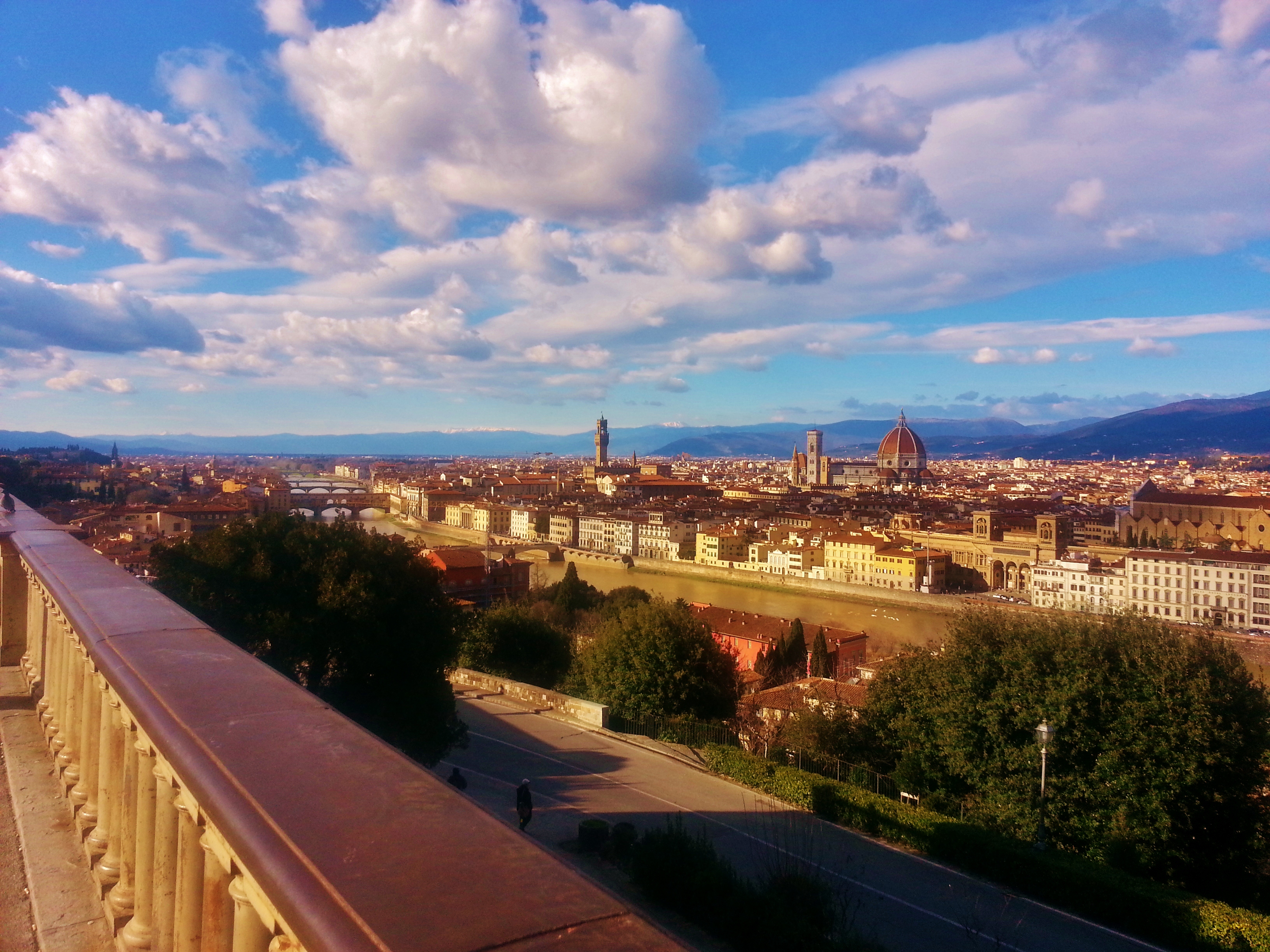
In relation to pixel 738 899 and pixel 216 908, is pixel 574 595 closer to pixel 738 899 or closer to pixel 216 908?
pixel 738 899

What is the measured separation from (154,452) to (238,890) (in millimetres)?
152474

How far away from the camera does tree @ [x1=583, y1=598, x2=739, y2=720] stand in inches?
241

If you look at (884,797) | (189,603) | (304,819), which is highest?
(304,819)

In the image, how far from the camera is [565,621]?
40.5ft

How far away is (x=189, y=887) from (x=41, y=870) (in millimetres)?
664

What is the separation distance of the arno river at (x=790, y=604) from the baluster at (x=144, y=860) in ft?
40.7

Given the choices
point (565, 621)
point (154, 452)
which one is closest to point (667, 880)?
point (565, 621)

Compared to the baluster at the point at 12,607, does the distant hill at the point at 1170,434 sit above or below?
above

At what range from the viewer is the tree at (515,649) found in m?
7.94

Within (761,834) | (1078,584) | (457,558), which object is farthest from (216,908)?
(1078,584)

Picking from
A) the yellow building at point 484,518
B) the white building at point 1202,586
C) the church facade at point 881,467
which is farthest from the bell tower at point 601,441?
the white building at point 1202,586

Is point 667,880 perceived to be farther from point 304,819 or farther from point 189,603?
point 189,603

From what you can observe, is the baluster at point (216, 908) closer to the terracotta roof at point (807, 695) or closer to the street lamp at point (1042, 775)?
the street lamp at point (1042, 775)

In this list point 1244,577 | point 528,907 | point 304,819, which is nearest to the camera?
point 528,907
